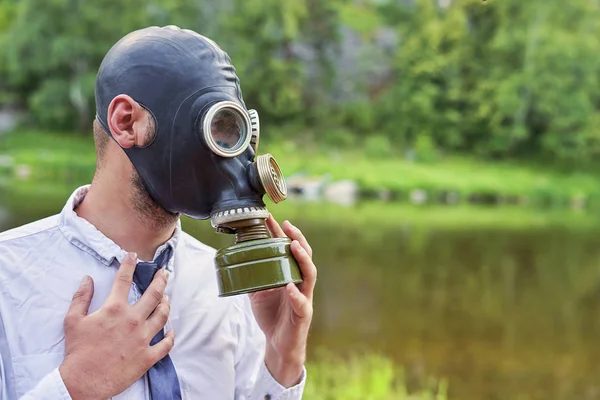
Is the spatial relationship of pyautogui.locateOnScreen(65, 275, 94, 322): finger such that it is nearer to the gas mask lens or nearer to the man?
the man

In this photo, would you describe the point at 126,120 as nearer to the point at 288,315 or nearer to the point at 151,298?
the point at 151,298

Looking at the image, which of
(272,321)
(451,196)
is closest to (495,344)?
(272,321)

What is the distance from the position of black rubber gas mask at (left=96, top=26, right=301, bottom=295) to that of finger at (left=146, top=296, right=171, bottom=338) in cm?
8

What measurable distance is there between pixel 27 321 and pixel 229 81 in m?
0.43

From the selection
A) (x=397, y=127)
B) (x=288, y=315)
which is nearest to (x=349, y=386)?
(x=288, y=315)

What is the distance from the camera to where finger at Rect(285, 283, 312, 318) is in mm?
1103

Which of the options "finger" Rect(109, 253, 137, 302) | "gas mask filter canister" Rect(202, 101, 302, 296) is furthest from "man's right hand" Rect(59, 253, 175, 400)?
"gas mask filter canister" Rect(202, 101, 302, 296)

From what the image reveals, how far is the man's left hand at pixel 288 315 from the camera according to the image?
1.12 m

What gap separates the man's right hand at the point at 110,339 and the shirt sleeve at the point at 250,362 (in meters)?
0.25

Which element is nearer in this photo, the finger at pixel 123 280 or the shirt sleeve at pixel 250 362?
the finger at pixel 123 280

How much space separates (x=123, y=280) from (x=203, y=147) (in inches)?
8.3

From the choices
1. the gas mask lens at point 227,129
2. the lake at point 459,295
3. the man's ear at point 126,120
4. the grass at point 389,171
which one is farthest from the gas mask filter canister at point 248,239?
the grass at point 389,171

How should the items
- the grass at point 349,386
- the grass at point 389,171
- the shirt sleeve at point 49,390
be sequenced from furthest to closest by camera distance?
1. the grass at point 389,171
2. the grass at point 349,386
3. the shirt sleeve at point 49,390

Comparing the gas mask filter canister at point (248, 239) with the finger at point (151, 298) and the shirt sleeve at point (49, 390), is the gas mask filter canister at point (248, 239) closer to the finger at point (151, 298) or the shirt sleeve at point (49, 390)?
the finger at point (151, 298)
